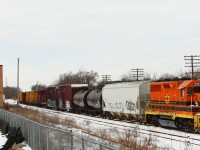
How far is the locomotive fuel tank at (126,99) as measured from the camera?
28.3 m

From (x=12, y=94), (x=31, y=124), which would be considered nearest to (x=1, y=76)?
(x=31, y=124)

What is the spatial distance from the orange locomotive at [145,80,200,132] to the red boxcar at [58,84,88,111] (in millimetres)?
23057

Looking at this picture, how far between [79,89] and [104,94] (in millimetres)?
13151

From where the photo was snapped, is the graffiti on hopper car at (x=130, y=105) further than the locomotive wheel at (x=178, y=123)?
Yes

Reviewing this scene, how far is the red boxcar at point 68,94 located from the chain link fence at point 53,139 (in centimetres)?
2803

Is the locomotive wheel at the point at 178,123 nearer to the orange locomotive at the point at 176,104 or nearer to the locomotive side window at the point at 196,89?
the orange locomotive at the point at 176,104

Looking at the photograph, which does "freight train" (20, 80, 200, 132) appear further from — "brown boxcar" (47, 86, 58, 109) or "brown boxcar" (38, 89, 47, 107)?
"brown boxcar" (38, 89, 47, 107)

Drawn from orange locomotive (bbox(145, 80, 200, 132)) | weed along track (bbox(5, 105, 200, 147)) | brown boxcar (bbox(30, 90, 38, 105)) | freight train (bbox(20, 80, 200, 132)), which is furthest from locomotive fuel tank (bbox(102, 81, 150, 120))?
brown boxcar (bbox(30, 90, 38, 105))

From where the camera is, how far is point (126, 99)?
30.6 m

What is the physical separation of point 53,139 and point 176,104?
12337 mm

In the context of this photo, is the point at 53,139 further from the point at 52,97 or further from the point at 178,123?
the point at 52,97

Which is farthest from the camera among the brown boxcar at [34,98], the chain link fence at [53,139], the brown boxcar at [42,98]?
the brown boxcar at [34,98]

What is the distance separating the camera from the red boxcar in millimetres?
47812

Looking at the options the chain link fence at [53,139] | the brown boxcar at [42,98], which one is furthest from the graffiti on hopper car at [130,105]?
the brown boxcar at [42,98]
